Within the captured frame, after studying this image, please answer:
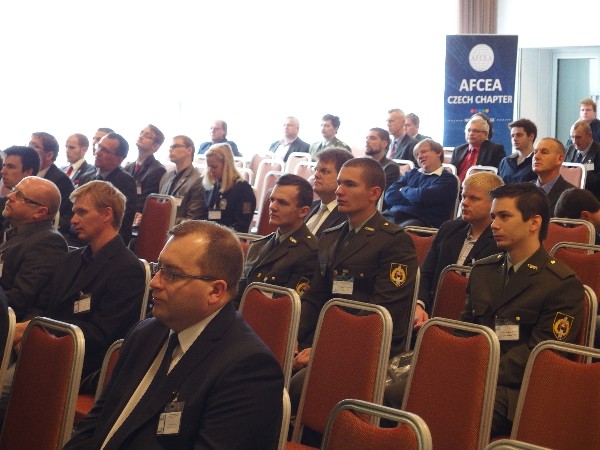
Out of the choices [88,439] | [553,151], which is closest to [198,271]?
[88,439]

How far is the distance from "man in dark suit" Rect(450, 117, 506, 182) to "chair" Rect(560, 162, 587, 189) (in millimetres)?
784

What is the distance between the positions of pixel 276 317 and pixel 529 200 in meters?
1.09

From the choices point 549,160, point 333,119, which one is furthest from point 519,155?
point 333,119

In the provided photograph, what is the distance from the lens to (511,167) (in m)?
8.08

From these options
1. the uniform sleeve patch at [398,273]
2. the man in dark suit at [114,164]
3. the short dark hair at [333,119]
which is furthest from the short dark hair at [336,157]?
the short dark hair at [333,119]

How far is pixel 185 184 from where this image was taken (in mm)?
7469

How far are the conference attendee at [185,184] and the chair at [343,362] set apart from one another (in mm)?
3761

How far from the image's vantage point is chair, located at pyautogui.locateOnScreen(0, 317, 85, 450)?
2904mm

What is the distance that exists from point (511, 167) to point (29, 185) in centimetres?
463

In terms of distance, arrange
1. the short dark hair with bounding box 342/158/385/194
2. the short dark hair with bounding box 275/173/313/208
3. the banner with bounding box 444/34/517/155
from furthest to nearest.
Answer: the banner with bounding box 444/34/517/155
the short dark hair with bounding box 275/173/313/208
the short dark hair with bounding box 342/158/385/194

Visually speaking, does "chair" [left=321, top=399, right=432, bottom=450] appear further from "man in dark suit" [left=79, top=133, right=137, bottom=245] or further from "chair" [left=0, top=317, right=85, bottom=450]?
"man in dark suit" [left=79, top=133, right=137, bottom=245]


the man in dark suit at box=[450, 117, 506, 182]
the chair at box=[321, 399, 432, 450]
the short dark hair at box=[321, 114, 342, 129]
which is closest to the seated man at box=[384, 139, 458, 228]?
the man in dark suit at box=[450, 117, 506, 182]

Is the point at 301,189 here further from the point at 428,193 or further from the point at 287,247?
the point at 428,193

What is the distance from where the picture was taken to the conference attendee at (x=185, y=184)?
7.24 metres
